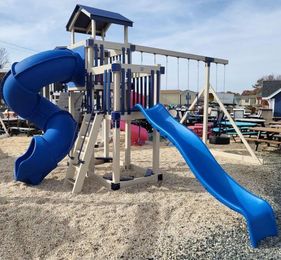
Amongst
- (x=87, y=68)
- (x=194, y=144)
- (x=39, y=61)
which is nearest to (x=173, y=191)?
(x=194, y=144)

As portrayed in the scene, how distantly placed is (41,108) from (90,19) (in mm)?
2141

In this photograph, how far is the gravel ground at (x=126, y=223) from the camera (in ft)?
10.1

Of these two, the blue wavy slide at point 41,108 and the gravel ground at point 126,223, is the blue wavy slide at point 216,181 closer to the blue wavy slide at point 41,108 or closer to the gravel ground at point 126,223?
the gravel ground at point 126,223

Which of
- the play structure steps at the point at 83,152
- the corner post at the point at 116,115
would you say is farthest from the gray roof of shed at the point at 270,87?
the corner post at the point at 116,115

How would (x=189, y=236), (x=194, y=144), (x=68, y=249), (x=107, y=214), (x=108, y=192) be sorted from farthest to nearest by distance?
(x=108, y=192) < (x=194, y=144) < (x=107, y=214) < (x=189, y=236) < (x=68, y=249)

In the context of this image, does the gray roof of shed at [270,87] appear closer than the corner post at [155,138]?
No

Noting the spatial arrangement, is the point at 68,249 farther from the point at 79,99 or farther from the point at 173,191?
the point at 79,99

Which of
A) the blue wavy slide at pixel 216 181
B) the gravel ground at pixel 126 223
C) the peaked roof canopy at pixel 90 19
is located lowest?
the gravel ground at pixel 126 223

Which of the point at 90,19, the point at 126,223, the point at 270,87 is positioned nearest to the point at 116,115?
the point at 126,223

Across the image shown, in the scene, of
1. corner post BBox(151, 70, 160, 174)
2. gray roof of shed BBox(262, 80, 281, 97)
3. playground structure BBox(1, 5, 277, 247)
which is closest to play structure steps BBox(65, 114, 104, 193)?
playground structure BBox(1, 5, 277, 247)

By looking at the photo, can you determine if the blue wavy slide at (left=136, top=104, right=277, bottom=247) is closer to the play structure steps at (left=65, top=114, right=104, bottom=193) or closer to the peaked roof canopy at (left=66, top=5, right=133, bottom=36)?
the play structure steps at (left=65, top=114, right=104, bottom=193)

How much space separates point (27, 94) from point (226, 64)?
18.6 ft

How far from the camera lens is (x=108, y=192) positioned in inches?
197

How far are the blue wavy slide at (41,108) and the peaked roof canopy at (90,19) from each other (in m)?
1.02
